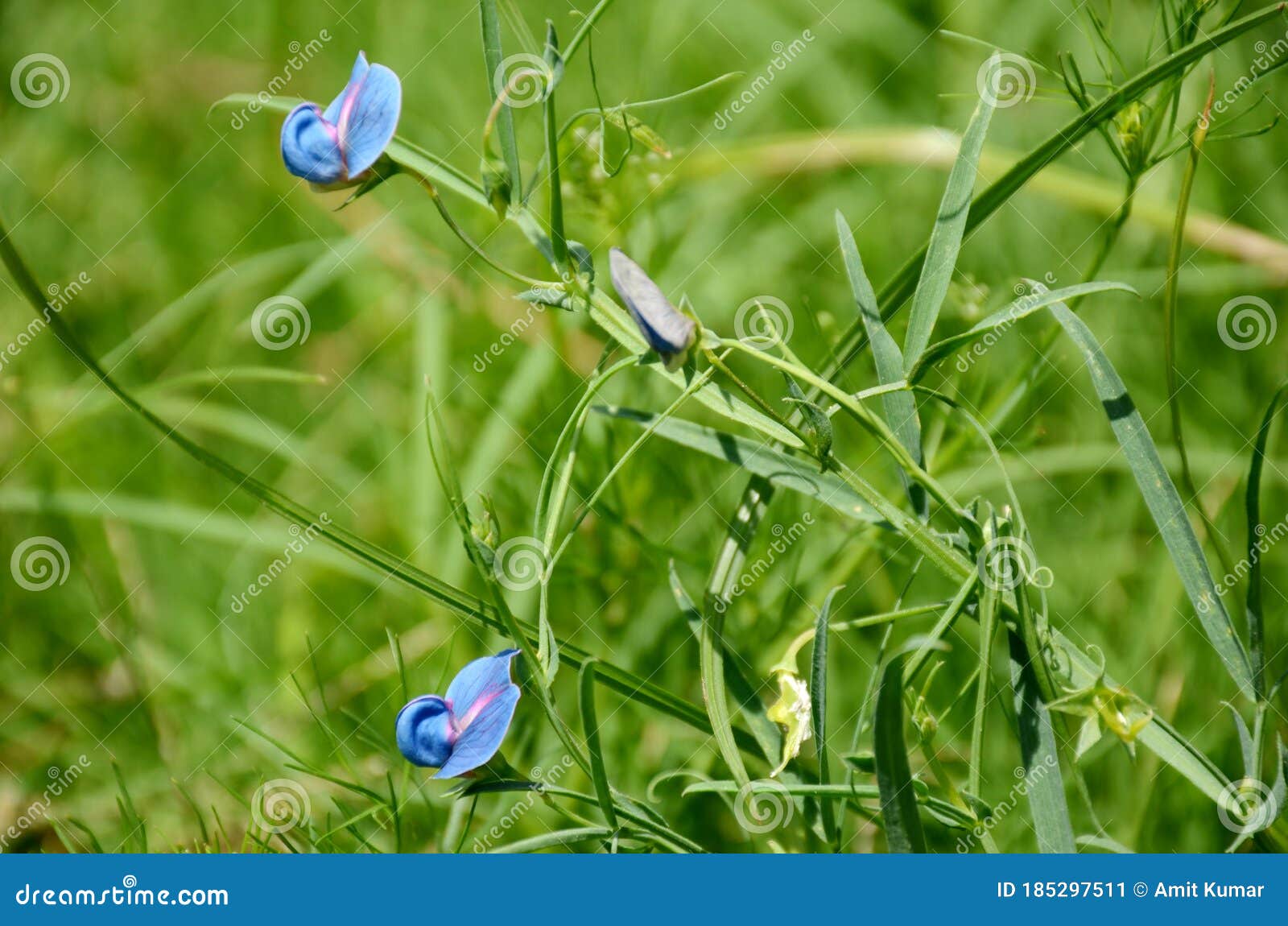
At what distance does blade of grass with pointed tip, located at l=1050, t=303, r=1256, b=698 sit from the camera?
4.34 feet

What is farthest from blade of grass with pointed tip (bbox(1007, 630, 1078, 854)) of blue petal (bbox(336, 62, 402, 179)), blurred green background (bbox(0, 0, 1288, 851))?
blue petal (bbox(336, 62, 402, 179))

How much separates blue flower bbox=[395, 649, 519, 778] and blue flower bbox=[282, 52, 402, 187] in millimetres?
612

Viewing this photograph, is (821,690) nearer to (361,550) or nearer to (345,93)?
(361,550)

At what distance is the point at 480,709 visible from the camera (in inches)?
50.4

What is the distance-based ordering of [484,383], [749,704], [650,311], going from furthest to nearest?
[484,383] < [749,704] < [650,311]

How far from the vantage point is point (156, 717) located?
2355mm

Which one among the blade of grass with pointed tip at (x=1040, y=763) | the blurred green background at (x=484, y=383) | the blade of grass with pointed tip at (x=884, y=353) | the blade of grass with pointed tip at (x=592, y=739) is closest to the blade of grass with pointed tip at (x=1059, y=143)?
the blade of grass with pointed tip at (x=884, y=353)

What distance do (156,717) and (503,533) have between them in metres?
0.88

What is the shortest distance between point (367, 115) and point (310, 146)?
0.25ft

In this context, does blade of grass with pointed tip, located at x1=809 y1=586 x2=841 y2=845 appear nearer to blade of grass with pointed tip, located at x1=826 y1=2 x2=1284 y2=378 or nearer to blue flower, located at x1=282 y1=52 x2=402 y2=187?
blade of grass with pointed tip, located at x1=826 y1=2 x2=1284 y2=378

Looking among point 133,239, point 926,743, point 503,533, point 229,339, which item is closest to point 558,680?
point 503,533

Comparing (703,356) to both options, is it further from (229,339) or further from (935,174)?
(229,339)

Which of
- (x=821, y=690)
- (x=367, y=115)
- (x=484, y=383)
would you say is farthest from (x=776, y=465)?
(x=484, y=383)

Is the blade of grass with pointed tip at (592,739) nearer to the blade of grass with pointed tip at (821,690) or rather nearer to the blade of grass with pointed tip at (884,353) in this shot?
the blade of grass with pointed tip at (821,690)
